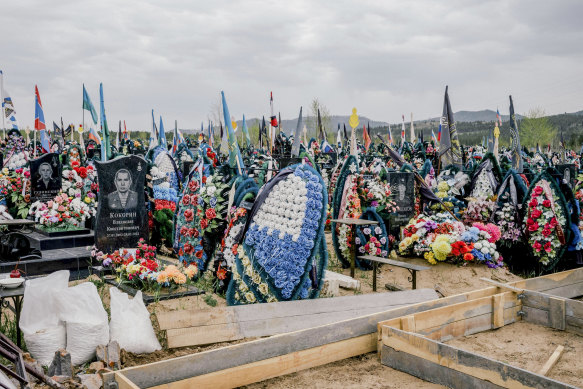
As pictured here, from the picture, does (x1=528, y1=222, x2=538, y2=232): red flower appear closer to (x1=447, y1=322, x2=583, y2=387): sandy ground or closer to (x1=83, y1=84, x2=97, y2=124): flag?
(x1=447, y1=322, x2=583, y2=387): sandy ground

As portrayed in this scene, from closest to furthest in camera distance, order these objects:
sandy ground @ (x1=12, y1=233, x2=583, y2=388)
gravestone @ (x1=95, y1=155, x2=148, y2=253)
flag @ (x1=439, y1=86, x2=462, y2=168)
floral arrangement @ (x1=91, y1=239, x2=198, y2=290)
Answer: sandy ground @ (x1=12, y1=233, x2=583, y2=388), floral arrangement @ (x1=91, y1=239, x2=198, y2=290), gravestone @ (x1=95, y1=155, x2=148, y2=253), flag @ (x1=439, y1=86, x2=462, y2=168)

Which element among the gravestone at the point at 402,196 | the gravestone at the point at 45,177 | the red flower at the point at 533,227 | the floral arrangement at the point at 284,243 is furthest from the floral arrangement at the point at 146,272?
the red flower at the point at 533,227

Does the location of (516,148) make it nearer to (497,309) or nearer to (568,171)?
(568,171)

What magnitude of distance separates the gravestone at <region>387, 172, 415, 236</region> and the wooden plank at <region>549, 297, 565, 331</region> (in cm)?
420

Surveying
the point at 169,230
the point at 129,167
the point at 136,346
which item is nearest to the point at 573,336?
the point at 136,346

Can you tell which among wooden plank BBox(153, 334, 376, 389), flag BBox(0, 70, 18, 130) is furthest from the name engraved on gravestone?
flag BBox(0, 70, 18, 130)

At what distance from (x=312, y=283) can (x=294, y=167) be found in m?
1.27

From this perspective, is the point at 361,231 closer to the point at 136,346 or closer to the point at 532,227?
the point at 532,227

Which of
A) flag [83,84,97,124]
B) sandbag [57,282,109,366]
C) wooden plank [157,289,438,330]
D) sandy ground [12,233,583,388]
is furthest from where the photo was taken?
flag [83,84,97,124]

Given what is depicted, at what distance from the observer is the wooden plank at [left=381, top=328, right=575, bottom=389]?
3.64 meters

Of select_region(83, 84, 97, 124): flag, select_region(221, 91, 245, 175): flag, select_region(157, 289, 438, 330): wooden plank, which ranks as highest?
select_region(83, 84, 97, 124): flag

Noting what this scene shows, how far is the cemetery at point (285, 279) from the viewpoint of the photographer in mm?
4227

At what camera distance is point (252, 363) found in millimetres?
4055

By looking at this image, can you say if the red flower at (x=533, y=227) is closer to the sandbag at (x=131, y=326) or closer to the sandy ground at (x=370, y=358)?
the sandy ground at (x=370, y=358)
